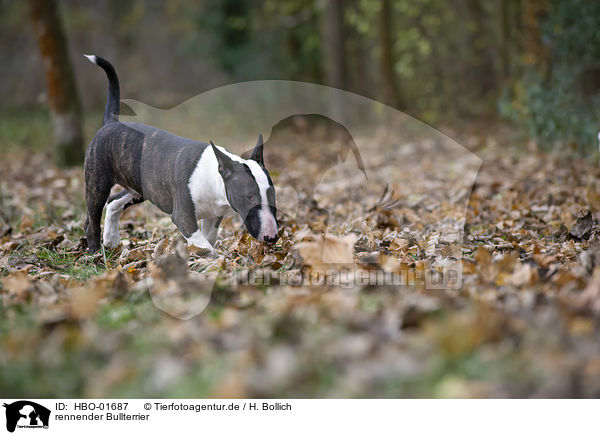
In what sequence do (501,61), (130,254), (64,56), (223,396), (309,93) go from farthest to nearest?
(501,61) → (309,93) → (64,56) → (130,254) → (223,396)

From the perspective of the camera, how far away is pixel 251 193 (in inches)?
155

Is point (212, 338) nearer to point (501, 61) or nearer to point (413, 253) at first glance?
point (413, 253)

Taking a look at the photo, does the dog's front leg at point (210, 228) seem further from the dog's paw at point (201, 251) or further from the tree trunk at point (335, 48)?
the tree trunk at point (335, 48)

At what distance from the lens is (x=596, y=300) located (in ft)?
8.46

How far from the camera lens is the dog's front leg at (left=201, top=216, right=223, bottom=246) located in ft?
15.2

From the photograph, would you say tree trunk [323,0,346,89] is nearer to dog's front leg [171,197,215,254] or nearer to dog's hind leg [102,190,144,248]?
dog's hind leg [102,190,144,248]

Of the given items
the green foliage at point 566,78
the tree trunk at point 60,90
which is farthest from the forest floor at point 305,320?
the tree trunk at point 60,90

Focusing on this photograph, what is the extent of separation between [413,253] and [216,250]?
144cm

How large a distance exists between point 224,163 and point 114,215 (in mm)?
1513

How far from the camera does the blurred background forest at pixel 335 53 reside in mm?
9148

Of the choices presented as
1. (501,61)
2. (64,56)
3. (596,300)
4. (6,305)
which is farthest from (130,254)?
(501,61)

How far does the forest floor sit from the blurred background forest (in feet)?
16.9
